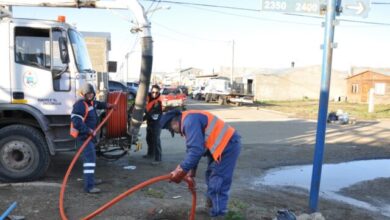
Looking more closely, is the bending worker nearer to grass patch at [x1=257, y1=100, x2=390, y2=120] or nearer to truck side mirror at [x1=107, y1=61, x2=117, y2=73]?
truck side mirror at [x1=107, y1=61, x2=117, y2=73]

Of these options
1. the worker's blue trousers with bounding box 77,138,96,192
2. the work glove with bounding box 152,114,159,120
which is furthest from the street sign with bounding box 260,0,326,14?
the work glove with bounding box 152,114,159,120

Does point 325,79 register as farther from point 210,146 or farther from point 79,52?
point 79,52

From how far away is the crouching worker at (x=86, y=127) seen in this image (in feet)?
21.9

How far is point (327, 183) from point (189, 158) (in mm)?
5408

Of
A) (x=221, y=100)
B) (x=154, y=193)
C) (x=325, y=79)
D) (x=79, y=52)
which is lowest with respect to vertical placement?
(x=221, y=100)

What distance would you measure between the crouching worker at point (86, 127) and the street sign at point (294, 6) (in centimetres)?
310

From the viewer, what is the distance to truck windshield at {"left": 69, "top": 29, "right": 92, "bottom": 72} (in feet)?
24.9

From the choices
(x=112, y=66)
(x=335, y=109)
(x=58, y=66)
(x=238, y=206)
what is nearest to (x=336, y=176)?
(x=238, y=206)

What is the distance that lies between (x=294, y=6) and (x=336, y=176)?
5.25 metres

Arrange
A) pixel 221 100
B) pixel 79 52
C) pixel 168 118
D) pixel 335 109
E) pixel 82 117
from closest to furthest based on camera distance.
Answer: pixel 168 118
pixel 82 117
pixel 79 52
pixel 335 109
pixel 221 100

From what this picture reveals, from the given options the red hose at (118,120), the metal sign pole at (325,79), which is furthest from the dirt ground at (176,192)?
the metal sign pole at (325,79)

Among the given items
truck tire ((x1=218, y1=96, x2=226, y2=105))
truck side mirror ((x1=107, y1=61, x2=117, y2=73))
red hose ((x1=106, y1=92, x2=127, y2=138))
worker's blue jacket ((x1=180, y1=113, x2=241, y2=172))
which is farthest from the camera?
truck tire ((x1=218, y1=96, x2=226, y2=105))

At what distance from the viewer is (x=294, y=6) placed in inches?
223

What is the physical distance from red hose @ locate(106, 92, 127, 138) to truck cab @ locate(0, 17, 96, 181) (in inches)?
38.9
